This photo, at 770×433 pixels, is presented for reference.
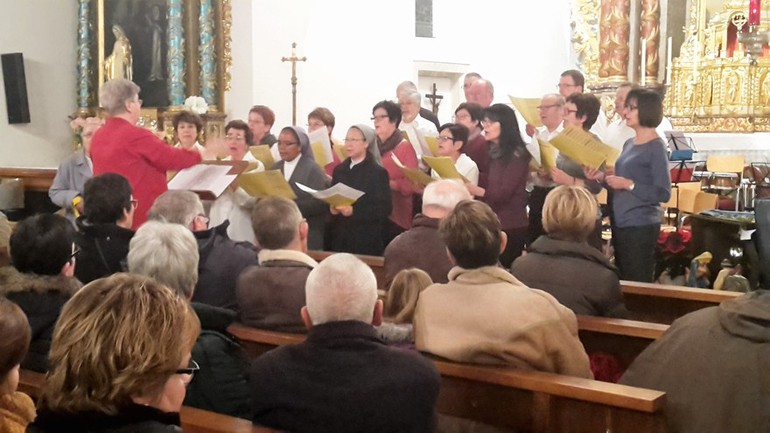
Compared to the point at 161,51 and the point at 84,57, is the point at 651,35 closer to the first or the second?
the point at 161,51

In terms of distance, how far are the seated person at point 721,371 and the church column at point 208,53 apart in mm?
9759

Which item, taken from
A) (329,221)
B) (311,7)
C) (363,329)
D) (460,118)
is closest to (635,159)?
(460,118)

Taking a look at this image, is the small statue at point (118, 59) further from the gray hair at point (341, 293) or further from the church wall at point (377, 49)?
the gray hair at point (341, 293)

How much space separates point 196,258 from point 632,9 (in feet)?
41.0

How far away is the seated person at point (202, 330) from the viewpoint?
3.18 meters

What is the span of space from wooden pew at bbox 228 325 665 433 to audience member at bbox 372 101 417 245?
3437 mm

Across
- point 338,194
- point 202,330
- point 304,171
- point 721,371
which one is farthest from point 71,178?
point 721,371

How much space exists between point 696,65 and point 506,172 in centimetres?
910

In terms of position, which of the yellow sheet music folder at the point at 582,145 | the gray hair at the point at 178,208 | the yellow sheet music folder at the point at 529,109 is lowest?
the gray hair at the point at 178,208

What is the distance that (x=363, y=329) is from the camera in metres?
2.67

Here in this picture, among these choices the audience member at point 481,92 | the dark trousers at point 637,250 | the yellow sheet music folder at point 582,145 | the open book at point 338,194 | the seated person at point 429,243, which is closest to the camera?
the seated person at point 429,243

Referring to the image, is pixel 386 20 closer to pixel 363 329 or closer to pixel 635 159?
pixel 635 159

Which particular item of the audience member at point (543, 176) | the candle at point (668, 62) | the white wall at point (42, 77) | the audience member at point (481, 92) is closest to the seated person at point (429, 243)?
the audience member at point (543, 176)

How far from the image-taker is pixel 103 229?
13.9 ft
